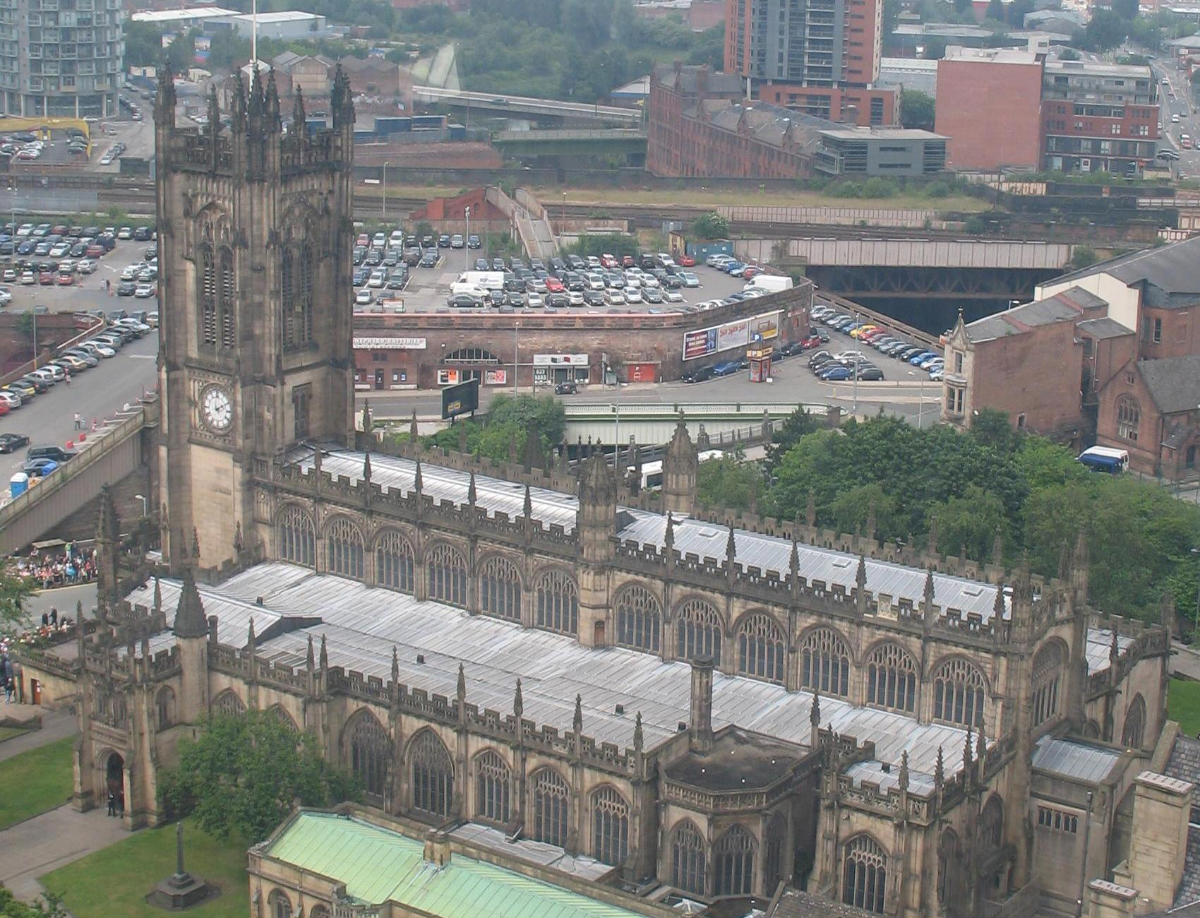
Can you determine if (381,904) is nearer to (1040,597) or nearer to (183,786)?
(183,786)

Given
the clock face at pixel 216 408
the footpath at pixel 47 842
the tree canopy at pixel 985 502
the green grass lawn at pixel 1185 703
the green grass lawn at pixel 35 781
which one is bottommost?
the footpath at pixel 47 842

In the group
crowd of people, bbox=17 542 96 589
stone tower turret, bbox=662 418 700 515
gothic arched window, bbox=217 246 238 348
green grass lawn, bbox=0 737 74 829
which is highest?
gothic arched window, bbox=217 246 238 348

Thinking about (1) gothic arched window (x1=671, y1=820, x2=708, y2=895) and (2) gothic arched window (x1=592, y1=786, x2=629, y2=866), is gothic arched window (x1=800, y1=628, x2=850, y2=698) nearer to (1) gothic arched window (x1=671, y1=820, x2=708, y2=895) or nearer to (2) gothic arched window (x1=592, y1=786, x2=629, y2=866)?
(1) gothic arched window (x1=671, y1=820, x2=708, y2=895)

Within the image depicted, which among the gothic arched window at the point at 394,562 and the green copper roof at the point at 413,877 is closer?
the green copper roof at the point at 413,877

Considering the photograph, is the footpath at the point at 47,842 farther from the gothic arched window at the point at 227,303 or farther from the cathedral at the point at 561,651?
the gothic arched window at the point at 227,303

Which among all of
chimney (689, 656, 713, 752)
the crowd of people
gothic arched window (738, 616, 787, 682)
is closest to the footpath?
chimney (689, 656, 713, 752)

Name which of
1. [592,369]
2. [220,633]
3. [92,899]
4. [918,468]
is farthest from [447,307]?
[92,899]

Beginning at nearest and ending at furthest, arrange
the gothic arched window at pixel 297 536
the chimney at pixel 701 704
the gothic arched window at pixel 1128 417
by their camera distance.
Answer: the chimney at pixel 701 704
the gothic arched window at pixel 297 536
the gothic arched window at pixel 1128 417

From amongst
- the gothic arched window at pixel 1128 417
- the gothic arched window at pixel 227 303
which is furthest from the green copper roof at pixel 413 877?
the gothic arched window at pixel 1128 417
